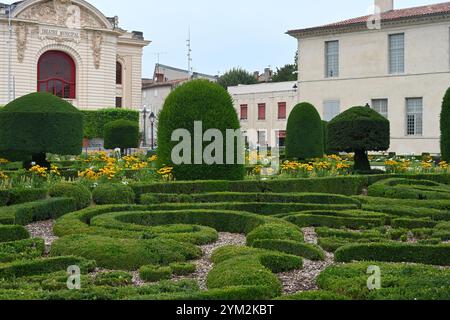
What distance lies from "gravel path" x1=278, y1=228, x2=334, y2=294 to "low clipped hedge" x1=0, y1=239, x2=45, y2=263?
105 inches

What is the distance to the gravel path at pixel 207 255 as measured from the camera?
20.9 feet

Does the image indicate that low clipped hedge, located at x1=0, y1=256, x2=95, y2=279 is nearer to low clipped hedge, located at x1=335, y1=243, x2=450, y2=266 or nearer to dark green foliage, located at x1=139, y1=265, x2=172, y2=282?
dark green foliage, located at x1=139, y1=265, x2=172, y2=282

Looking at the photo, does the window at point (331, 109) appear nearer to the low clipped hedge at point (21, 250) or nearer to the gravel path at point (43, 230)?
the gravel path at point (43, 230)

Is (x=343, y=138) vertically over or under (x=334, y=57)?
under

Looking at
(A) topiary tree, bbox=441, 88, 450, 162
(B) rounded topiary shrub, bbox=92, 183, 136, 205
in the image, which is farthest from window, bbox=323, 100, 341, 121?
(B) rounded topiary shrub, bbox=92, 183, 136, 205

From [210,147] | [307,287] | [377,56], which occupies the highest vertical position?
[377,56]

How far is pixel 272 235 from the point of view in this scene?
7715 millimetres

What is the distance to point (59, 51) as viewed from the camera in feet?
145

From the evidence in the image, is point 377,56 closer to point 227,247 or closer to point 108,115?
point 108,115

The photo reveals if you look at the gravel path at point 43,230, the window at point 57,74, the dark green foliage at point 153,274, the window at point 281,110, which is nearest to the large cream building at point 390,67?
the window at point 281,110
